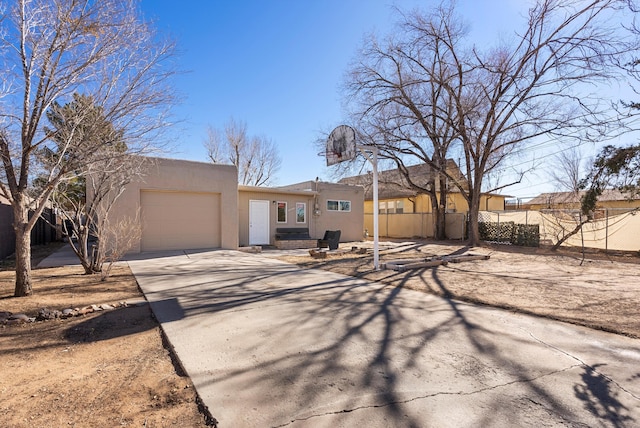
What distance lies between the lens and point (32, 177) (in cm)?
682

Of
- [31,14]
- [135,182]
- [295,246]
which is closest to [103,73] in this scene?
[31,14]

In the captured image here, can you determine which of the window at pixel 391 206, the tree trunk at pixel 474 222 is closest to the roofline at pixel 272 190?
the tree trunk at pixel 474 222

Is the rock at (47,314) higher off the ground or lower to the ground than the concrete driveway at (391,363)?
higher

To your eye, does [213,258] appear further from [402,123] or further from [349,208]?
[402,123]

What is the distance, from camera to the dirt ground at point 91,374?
237cm

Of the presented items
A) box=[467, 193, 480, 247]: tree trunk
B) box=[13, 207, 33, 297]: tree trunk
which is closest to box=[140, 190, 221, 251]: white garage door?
box=[13, 207, 33, 297]: tree trunk

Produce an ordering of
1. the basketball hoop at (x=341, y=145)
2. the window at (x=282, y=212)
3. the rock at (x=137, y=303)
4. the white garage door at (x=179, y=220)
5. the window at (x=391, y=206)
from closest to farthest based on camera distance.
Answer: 1. the rock at (x=137, y=303)
2. the basketball hoop at (x=341, y=145)
3. the white garage door at (x=179, y=220)
4. the window at (x=282, y=212)
5. the window at (x=391, y=206)

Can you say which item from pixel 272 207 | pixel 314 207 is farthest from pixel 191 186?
pixel 314 207

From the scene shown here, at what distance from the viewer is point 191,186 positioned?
40.4 ft

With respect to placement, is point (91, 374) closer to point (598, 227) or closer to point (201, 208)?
point (201, 208)

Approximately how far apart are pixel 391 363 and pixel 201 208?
1097 cm

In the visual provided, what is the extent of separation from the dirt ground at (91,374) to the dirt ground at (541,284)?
15.7ft

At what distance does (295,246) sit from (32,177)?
9.84m

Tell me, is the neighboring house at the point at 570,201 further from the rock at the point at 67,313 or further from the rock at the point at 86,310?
the rock at the point at 67,313
